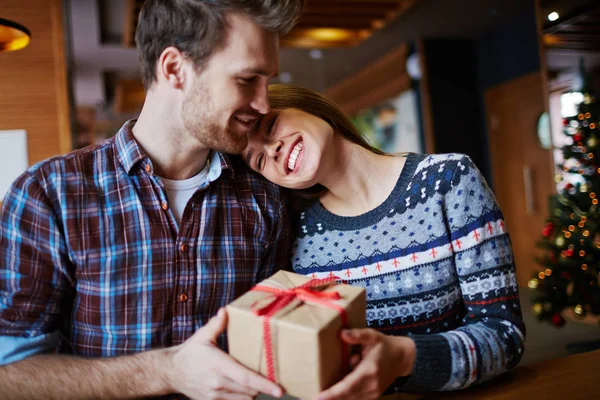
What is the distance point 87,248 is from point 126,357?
0.28 meters

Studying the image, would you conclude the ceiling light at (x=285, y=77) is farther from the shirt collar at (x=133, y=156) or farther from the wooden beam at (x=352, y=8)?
the shirt collar at (x=133, y=156)

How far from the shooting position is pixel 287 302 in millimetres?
945

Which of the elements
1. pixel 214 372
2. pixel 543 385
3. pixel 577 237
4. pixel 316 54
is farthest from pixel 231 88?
pixel 316 54

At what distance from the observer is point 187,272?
134 centimetres

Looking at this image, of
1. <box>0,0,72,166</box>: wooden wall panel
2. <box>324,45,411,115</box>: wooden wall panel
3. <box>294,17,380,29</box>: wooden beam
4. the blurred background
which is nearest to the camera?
<box>0,0,72,166</box>: wooden wall panel

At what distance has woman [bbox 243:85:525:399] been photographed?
118 cm

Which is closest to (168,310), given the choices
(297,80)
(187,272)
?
(187,272)

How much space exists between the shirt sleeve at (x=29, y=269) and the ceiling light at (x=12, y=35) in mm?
1590

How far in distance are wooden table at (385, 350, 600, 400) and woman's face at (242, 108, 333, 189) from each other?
612 mm

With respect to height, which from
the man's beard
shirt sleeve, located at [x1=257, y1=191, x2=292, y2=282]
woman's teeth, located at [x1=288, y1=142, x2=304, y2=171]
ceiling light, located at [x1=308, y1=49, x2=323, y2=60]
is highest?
ceiling light, located at [x1=308, y1=49, x2=323, y2=60]

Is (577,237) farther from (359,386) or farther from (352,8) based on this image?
(359,386)

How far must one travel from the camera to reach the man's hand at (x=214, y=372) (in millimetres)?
929

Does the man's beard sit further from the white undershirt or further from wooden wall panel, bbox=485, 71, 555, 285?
wooden wall panel, bbox=485, 71, 555, 285

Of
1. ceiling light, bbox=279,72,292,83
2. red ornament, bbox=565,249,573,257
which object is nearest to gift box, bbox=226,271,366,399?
red ornament, bbox=565,249,573,257
